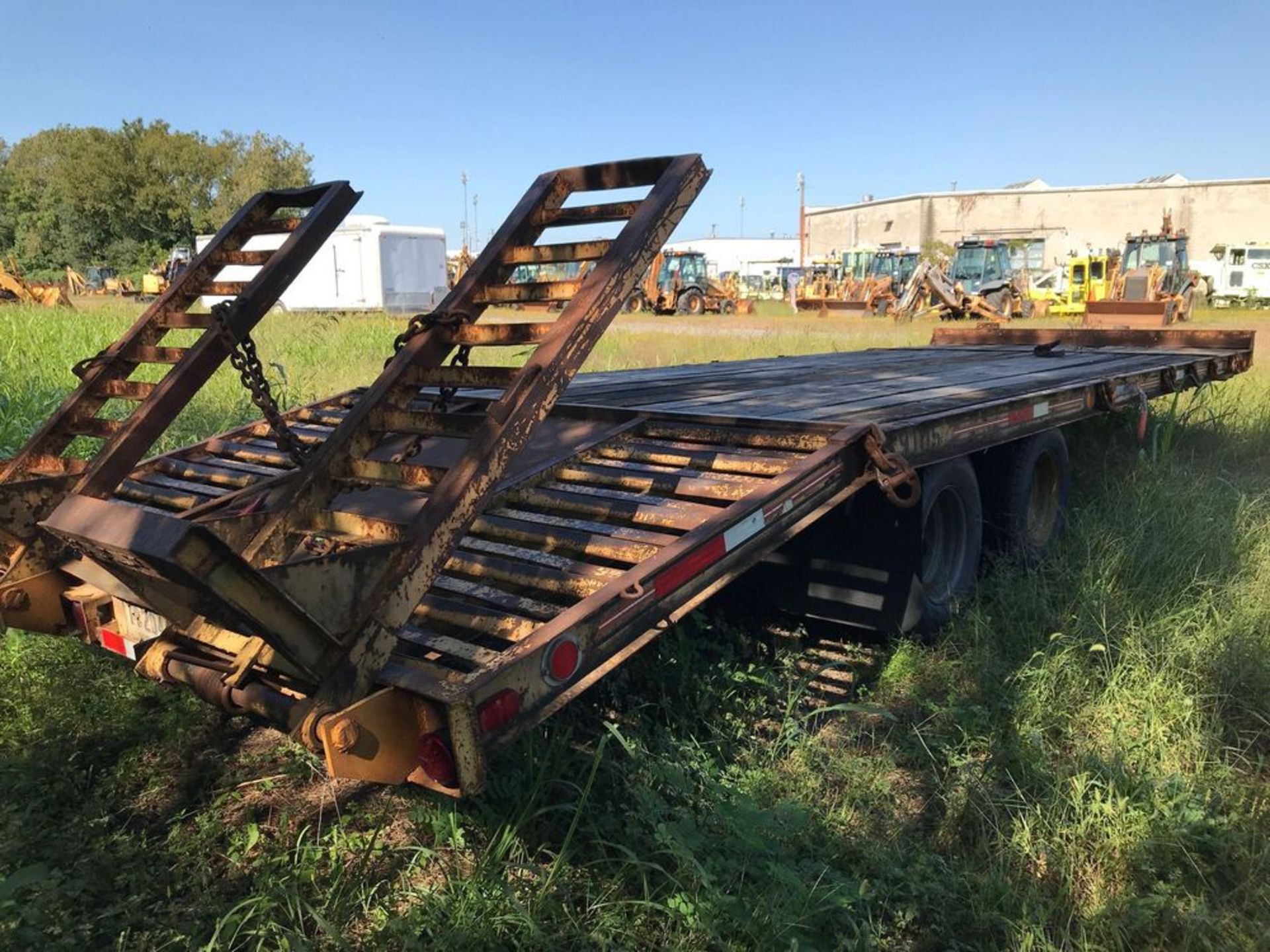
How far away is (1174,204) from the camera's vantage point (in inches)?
1783

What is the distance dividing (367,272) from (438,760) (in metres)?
27.1

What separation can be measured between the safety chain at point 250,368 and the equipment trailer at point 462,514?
1cm

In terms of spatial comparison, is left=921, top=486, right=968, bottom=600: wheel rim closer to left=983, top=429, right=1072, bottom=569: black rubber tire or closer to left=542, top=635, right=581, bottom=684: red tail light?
left=983, top=429, right=1072, bottom=569: black rubber tire

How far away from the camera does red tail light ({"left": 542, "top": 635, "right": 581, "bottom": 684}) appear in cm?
238

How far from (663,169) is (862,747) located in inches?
89.6

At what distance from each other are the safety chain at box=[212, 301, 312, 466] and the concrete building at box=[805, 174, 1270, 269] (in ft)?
133

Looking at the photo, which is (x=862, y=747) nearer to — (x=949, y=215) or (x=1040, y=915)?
(x=1040, y=915)

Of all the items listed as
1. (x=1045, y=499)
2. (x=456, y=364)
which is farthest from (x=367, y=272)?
(x=456, y=364)

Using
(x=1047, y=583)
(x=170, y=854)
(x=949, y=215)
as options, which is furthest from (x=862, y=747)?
(x=949, y=215)

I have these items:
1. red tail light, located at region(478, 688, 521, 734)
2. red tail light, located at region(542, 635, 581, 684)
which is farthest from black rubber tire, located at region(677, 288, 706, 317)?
red tail light, located at region(478, 688, 521, 734)

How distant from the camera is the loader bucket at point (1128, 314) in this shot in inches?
694

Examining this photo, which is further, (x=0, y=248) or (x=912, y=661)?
(x=0, y=248)

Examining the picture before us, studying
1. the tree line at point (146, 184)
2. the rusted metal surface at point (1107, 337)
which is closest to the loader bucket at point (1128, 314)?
the rusted metal surface at point (1107, 337)

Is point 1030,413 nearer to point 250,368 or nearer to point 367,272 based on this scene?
point 250,368
